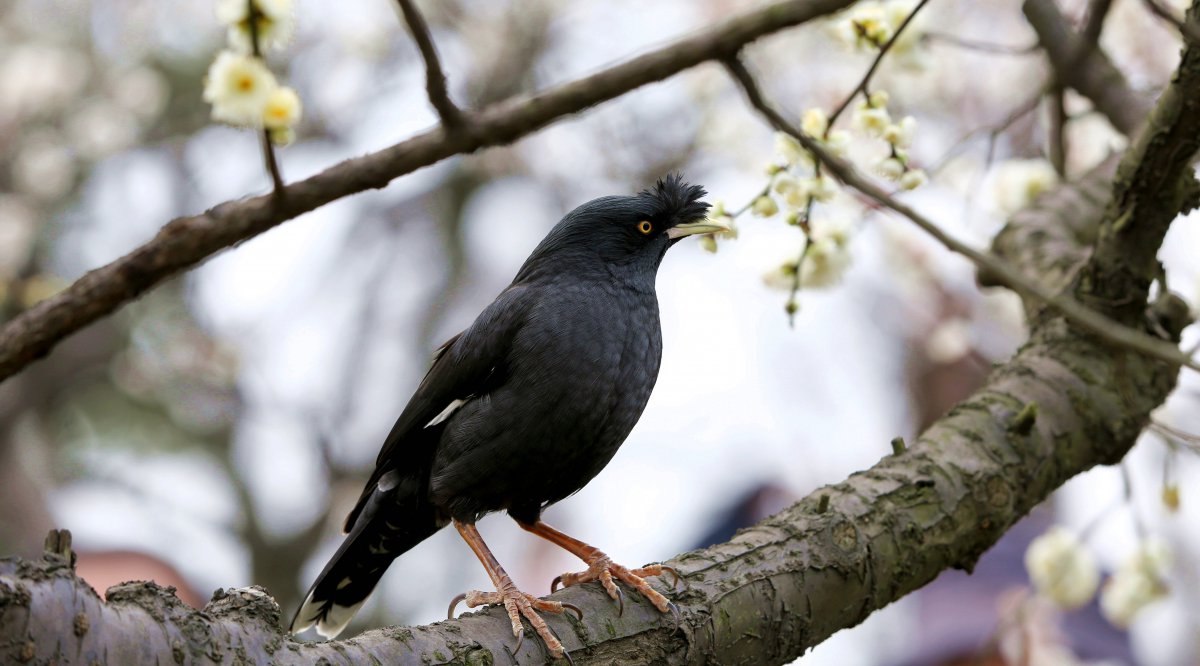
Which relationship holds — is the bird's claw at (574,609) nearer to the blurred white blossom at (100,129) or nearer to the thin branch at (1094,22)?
the thin branch at (1094,22)

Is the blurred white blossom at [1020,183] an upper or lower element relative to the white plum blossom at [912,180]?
upper

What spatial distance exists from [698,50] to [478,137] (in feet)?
1.57

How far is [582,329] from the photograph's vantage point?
140 inches

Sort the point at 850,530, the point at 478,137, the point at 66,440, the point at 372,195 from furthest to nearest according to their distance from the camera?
the point at 372,195 → the point at 66,440 → the point at 850,530 → the point at 478,137

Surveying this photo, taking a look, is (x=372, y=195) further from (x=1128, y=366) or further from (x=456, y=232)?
(x=1128, y=366)

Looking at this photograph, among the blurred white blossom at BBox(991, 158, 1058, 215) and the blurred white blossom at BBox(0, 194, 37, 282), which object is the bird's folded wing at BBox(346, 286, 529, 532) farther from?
the blurred white blossom at BBox(0, 194, 37, 282)

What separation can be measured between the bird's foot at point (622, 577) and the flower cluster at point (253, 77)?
1511 mm

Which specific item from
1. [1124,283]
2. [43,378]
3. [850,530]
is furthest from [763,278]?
[43,378]

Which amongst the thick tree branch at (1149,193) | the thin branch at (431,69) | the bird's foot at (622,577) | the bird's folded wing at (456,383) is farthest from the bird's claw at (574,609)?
the thick tree branch at (1149,193)

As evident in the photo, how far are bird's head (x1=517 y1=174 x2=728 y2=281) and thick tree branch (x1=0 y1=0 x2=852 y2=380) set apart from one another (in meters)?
1.67

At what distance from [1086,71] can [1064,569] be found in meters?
2.09

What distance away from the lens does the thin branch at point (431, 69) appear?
1.95 m

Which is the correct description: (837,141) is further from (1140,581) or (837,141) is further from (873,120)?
(1140,581)

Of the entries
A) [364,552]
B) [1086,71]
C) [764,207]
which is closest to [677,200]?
[764,207]
